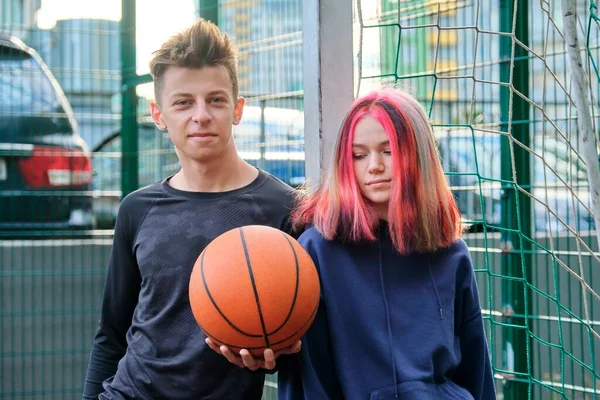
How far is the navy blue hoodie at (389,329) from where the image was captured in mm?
2490

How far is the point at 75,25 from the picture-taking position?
6281 mm

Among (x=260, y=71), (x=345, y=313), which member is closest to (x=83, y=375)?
(x=260, y=71)

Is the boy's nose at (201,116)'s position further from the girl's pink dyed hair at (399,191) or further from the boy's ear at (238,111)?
the girl's pink dyed hair at (399,191)

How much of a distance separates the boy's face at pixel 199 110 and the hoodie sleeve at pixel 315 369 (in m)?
0.56

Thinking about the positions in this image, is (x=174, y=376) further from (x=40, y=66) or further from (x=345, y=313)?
(x=40, y=66)

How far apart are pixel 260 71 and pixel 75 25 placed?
1.71m

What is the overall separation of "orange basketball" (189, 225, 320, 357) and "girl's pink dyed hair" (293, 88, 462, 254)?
19cm

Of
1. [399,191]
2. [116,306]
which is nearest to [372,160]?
[399,191]

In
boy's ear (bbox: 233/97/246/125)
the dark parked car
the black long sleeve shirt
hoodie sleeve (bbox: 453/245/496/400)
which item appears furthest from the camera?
the dark parked car

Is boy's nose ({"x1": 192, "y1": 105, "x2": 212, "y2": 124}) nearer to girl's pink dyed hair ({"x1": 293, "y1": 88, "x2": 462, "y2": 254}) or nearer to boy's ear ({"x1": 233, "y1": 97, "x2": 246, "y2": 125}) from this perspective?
boy's ear ({"x1": 233, "y1": 97, "x2": 246, "y2": 125})

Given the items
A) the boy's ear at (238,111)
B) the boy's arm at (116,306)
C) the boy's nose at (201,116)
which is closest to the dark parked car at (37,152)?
the boy's arm at (116,306)

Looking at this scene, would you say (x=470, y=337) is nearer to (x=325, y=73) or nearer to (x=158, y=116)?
(x=325, y=73)

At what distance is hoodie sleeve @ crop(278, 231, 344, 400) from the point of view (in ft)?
8.32

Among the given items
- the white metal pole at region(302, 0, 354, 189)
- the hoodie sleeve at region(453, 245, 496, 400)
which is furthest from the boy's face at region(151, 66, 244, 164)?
the hoodie sleeve at region(453, 245, 496, 400)
